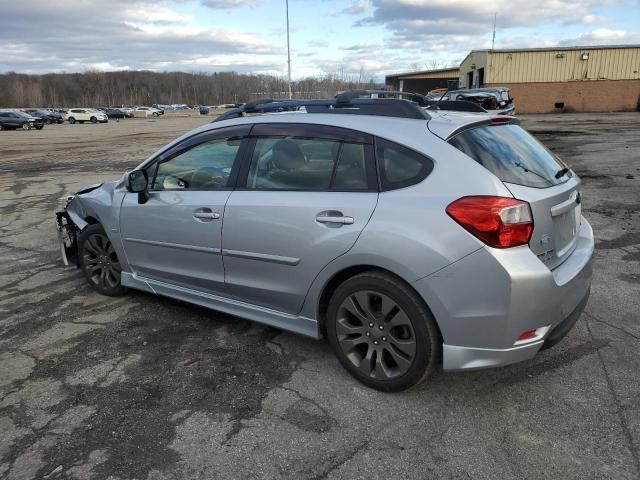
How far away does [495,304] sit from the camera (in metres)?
2.65

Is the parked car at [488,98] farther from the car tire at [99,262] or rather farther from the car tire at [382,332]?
the car tire at [382,332]

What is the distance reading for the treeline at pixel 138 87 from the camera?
140375 mm

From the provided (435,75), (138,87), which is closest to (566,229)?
(435,75)

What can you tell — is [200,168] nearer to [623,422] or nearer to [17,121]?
[623,422]

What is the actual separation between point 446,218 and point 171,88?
18126 centimetres

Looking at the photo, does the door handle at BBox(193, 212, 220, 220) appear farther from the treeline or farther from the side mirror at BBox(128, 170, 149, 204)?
the treeline

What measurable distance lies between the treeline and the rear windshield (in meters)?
134

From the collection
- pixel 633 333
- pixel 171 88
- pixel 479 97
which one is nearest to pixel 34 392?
pixel 633 333

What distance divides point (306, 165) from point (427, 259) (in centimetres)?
107

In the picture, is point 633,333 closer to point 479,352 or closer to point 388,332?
point 479,352

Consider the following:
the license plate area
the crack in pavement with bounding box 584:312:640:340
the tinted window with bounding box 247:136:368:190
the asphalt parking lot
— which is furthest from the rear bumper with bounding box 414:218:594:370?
the crack in pavement with bounding box 584:312:640:340

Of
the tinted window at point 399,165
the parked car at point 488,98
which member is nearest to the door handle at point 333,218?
the tinted window at point 399,165

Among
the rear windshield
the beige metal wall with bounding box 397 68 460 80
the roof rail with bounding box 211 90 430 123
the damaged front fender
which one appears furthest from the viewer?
the beige metal wall with bounding box 397 68 460 80

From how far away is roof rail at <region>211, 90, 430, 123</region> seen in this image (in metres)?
3.25
